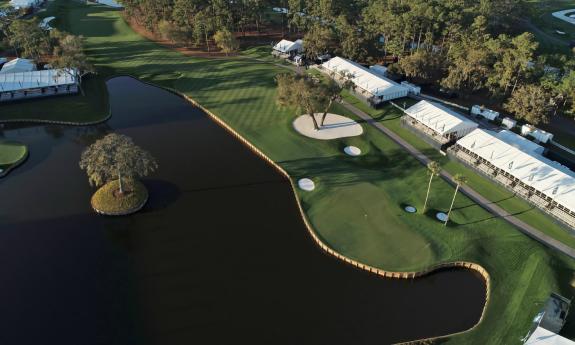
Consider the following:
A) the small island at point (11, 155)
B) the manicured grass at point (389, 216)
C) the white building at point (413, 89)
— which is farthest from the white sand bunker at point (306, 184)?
the small island at point (11, 155)

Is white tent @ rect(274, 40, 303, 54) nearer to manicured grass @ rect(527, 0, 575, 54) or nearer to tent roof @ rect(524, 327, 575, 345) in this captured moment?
manicured grass @ rect(527, 0, 575, 54)

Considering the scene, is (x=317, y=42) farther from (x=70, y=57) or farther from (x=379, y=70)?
(x=70, y=57)

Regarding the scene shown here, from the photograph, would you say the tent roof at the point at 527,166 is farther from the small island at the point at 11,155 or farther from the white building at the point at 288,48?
the small island at the point at 11,155

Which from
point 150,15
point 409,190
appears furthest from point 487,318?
point 150,15

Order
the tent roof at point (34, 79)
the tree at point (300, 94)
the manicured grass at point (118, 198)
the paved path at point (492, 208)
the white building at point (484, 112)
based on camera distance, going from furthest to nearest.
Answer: the tent roof at point (34, 79)
the white building at point (484, 112)
the tree at point (300, 94)
the manicured grass at point (118, 198)
the paved path at point (492, 208)

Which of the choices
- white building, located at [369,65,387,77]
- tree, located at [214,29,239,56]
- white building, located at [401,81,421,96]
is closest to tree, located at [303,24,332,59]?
white building, located at [369,65,387,77]

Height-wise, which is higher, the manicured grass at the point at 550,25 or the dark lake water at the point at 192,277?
the manicured grass at the point at 550,25
